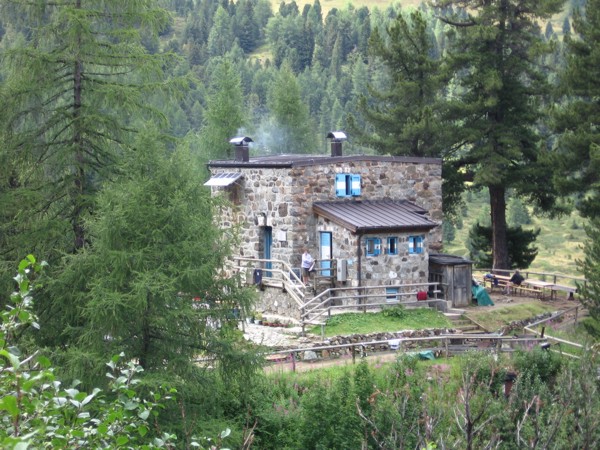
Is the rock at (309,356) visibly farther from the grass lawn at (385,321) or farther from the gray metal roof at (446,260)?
the gray metal roof at (446,260)

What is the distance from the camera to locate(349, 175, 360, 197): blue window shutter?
100.0 feet

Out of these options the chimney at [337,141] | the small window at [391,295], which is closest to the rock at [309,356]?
the small window at [391,295]

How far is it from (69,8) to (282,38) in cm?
13491

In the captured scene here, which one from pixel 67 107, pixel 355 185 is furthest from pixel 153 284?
pixel 355 185

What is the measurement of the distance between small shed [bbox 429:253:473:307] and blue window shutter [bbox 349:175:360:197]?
10.2ft

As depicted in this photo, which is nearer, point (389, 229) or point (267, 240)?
point (389, 229)

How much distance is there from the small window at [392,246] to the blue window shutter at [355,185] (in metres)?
2.40

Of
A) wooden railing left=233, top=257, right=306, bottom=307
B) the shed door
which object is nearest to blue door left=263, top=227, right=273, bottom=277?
wooden railing left=233, top=257, right=306, bottom=307

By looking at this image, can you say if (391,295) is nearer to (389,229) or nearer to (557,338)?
(389,229)

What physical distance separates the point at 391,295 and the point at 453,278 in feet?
7.75

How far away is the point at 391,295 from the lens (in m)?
28.5

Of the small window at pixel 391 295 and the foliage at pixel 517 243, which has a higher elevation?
the foliage at pixel 517 243

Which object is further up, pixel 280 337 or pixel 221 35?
pixel 221 35

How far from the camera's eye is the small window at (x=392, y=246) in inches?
1134
